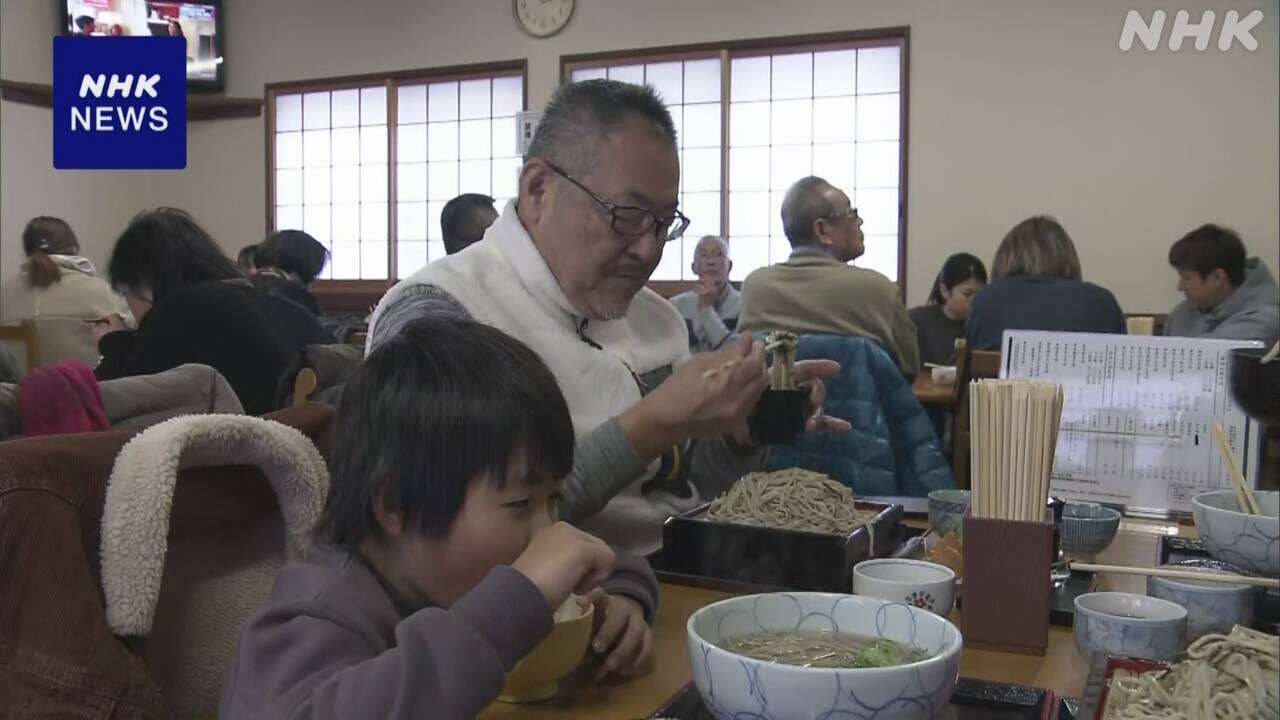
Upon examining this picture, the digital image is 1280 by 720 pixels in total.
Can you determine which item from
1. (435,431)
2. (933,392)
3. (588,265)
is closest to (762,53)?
(933,392)

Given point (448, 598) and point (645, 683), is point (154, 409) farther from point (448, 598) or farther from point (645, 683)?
point (645, 683)

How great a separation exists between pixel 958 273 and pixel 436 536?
4623 mm

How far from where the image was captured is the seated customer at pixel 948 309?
4.96m

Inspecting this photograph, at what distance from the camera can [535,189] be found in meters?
1.52

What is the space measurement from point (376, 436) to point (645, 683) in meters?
0.32

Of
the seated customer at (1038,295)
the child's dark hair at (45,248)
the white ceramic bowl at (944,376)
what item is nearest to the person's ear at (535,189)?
the seated customer at (1038,295)

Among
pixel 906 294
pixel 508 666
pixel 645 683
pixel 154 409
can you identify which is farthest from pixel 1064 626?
pixel 906 294

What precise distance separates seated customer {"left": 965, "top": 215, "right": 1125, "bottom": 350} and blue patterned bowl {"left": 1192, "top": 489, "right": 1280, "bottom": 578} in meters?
2.80

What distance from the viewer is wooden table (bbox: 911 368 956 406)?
3.56 metres

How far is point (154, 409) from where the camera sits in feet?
5.08

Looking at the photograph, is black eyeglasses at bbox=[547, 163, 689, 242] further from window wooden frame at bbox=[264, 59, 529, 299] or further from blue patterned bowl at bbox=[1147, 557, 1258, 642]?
window wooden frame at bbox=[264, 59, 529, 299]

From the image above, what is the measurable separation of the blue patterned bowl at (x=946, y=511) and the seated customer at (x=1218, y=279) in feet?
12.2

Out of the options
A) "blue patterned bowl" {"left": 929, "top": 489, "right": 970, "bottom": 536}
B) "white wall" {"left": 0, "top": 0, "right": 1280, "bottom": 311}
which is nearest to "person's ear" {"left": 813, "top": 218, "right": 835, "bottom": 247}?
"blue patterned bowl" {"left": 929, "top": 489, "right": 970, "bottom": 536}

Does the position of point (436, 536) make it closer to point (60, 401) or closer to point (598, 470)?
point (598, 470)
